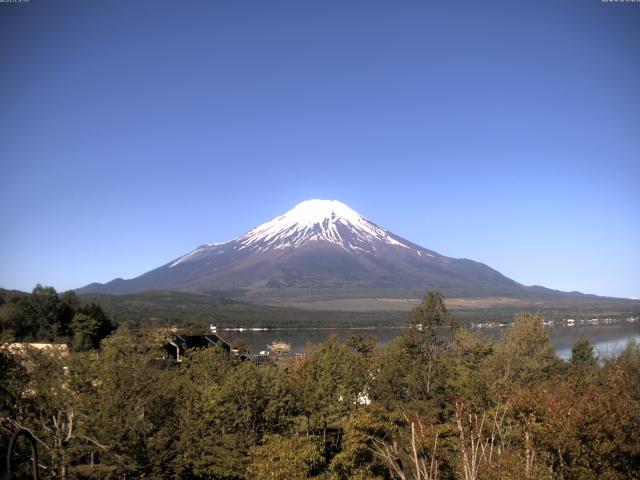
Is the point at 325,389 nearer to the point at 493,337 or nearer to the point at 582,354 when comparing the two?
the point at 582,354

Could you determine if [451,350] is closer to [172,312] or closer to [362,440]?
A: [362,440]

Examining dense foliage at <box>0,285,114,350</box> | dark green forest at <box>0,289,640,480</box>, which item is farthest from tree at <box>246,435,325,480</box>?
dense foliage at <box>0,285,114,350</box>

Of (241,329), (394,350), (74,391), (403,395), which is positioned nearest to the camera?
(74,391)

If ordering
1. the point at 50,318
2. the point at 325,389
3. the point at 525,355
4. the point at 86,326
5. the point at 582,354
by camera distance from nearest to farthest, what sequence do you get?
the point at 325,389 < the point at 525,355 < the point at 582,354 < the point at 86,326 < the point at 50,318

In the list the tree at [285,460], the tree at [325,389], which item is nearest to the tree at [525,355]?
the tree at [325,389]

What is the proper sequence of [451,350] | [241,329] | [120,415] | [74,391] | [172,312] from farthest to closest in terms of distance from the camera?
[172,312], [241,329], [451,350], [74,391], [120,415]

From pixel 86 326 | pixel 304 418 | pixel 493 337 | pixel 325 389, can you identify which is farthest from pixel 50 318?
pixel 493 337

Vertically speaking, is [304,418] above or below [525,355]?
below

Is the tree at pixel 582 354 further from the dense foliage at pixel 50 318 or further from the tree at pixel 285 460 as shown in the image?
the dense foliage at pixel 50 318

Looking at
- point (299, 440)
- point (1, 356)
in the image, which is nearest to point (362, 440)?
point (299, 440)
